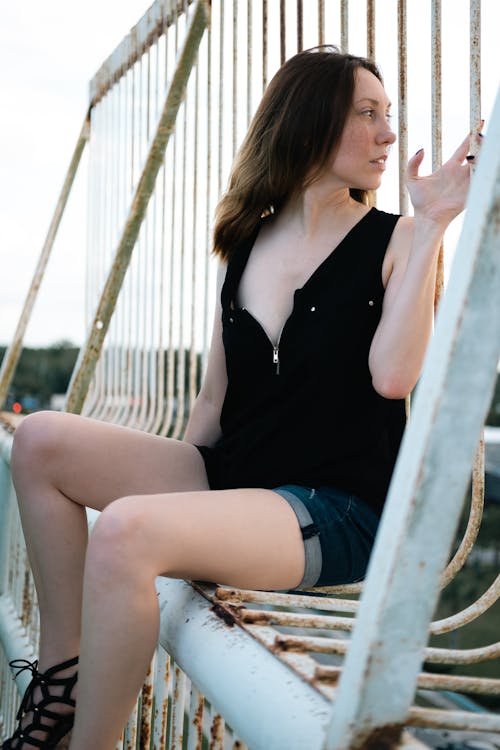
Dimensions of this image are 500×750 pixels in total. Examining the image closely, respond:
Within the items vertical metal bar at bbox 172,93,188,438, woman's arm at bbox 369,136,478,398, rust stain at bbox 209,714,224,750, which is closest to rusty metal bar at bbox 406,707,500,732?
rust stain at bbox 209,714,224,750

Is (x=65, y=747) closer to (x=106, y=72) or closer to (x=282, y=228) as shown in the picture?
(x=282, y=228)

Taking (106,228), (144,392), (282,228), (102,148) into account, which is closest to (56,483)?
(282,228)

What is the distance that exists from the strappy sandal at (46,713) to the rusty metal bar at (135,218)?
116 centimetres

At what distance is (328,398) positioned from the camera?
5.42 ft

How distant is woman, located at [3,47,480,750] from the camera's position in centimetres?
125

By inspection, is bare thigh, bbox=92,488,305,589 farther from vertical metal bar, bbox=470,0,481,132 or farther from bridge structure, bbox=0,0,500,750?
vertical metal bar, bbox=470,0,481,132

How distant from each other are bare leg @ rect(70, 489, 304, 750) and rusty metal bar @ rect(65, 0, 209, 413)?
1.23 meters

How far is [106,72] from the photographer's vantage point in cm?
375

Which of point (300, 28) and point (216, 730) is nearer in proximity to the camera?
point (216, 730)

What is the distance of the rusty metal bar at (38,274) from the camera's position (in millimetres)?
3914

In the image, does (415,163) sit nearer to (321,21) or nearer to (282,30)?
(321,21)

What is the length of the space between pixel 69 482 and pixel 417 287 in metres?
0.70

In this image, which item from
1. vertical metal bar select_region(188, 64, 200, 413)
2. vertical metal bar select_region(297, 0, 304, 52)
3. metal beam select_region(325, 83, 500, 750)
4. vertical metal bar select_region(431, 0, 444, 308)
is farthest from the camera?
vertical metal bar select_region(188, 64, 200, 413)

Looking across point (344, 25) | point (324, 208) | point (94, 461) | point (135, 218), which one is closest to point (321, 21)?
point (344, 25)
